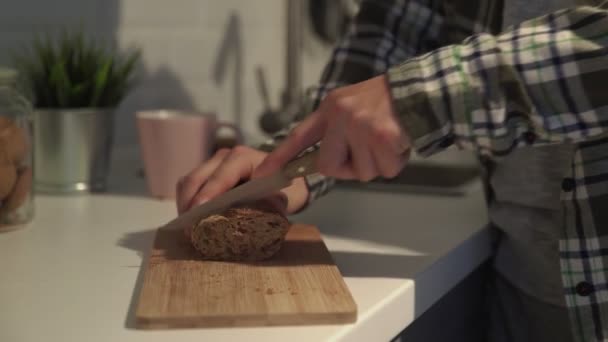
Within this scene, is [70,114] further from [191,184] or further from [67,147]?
[191,184]

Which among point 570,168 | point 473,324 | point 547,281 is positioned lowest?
point 473,324

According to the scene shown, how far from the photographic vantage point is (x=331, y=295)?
65 cm

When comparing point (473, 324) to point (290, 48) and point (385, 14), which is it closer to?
point (385, 14)

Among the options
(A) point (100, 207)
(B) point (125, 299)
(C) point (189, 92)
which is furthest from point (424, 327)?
(C) point (189, 92)

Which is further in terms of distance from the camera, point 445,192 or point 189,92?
point 189,92

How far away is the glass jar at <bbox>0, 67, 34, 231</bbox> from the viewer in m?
0.89

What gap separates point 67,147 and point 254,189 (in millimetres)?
402

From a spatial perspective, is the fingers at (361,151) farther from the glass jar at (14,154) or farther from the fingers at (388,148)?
the glass jar at (14,154)

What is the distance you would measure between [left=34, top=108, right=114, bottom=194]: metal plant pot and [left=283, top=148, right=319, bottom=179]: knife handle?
0.42 metres

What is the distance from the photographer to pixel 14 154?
0.90m

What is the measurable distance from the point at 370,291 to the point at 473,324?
38 cm

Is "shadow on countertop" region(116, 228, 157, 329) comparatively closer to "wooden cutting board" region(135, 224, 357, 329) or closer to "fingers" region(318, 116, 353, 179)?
"wooden cutting board" region(135, 224, 357, 329)

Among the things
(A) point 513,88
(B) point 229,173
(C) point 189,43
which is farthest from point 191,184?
(C) point 189,43

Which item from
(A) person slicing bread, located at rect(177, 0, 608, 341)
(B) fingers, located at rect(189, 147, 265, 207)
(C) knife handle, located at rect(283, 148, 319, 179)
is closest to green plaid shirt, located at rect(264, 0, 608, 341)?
(A) person slicing bread, located at rect(177, 0, 608, 341)
